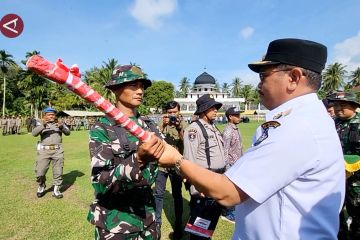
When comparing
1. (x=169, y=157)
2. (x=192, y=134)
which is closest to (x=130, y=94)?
(x=169, y=157)

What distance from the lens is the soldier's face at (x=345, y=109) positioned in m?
4.95

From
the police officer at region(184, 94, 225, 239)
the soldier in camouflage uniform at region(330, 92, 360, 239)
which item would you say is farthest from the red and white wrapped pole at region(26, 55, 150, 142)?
the soldier in camouflage uniform at region(330, 92, 360, 239)

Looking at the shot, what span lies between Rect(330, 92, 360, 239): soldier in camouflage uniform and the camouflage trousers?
3048 mm

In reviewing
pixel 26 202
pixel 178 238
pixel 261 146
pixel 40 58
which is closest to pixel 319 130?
pixel 261 146

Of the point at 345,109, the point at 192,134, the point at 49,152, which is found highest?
the point at 345,109

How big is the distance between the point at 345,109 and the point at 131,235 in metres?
4.00

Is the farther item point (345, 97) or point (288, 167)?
point (345, 97)

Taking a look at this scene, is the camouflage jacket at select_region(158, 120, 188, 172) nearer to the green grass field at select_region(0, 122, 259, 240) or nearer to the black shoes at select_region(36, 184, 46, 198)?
the green grass field at select_region(0, 122, 259, 240)

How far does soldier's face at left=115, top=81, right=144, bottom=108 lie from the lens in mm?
2930

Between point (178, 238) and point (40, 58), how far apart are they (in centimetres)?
457

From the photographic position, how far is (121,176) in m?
2.31

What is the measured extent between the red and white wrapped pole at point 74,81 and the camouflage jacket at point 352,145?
13.0 feet

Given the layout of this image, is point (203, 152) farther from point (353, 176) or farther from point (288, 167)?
point (288, 167)

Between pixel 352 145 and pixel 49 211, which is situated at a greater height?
pixel 352 145
